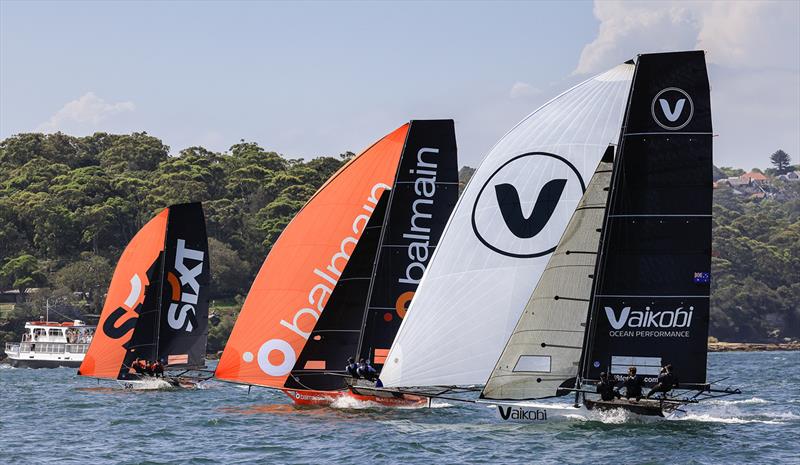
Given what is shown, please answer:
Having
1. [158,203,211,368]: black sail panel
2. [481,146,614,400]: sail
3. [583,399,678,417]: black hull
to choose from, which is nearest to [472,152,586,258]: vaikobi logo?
[481,146,614,400]: sail

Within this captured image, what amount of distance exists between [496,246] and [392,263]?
13.0ft

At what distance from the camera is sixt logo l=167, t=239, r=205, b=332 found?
39375 mm

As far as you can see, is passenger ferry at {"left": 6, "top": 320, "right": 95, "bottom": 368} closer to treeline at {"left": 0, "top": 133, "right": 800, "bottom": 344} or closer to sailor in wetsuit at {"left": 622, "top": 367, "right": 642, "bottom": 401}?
treeline at {"left": 0, "top": 133, "right": 800, "bottom": 344}

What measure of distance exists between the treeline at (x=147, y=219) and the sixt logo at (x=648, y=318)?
65034mm

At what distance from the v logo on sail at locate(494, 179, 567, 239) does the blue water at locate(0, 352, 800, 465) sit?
379cm

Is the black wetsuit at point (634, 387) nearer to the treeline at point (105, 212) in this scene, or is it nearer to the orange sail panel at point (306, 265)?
the orange sail panel at point (306, 265)

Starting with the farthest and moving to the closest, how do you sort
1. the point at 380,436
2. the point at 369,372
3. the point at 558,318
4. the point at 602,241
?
1. the point at 369,372
2. the point at 380,436
3. the point at 558,318
4. the point at 602,241

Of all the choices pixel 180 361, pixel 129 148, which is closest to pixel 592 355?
pixel 180 361

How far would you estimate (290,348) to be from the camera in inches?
1176

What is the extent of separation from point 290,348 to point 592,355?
9.18 m

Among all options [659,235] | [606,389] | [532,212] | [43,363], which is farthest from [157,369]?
[43,363]

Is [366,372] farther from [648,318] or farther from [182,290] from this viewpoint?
[182,290]

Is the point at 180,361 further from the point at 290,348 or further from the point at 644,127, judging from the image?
the point at 644,127

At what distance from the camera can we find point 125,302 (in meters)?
41.0
